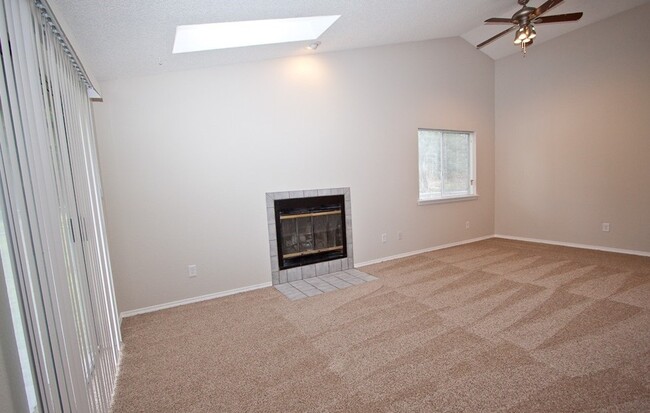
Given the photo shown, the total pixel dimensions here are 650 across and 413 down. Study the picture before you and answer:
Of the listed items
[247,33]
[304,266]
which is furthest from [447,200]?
[247,33]

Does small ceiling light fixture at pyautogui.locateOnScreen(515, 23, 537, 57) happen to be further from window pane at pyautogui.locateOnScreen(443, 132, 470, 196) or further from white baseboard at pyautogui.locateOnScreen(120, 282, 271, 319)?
white baseboard at pyautogui.locateOnScreen(120, 282, 271, 319)

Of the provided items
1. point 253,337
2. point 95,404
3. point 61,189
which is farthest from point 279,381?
point 61,189

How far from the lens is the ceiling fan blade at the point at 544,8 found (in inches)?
110

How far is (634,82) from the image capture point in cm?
402

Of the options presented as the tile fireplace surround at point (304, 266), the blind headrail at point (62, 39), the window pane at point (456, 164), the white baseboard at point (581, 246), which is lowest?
the white baseboard at point (581, 246)

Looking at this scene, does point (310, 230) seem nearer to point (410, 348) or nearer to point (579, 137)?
point (410, 348)

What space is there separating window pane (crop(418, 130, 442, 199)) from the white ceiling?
147cm

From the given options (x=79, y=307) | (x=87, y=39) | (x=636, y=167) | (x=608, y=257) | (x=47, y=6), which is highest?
→ (x=87, y=39)

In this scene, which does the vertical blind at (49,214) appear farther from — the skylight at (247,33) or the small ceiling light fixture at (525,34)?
the small ceiling light fixture at (525,34)

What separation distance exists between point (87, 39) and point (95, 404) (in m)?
2.21

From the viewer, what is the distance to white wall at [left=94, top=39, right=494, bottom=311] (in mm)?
2998

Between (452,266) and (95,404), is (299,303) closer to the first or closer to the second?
Result: (95,404)

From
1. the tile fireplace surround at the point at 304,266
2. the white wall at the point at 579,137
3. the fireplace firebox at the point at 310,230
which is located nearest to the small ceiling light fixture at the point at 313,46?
the tile fireplace surround at the point at 304,266

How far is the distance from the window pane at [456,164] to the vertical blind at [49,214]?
4892mm
